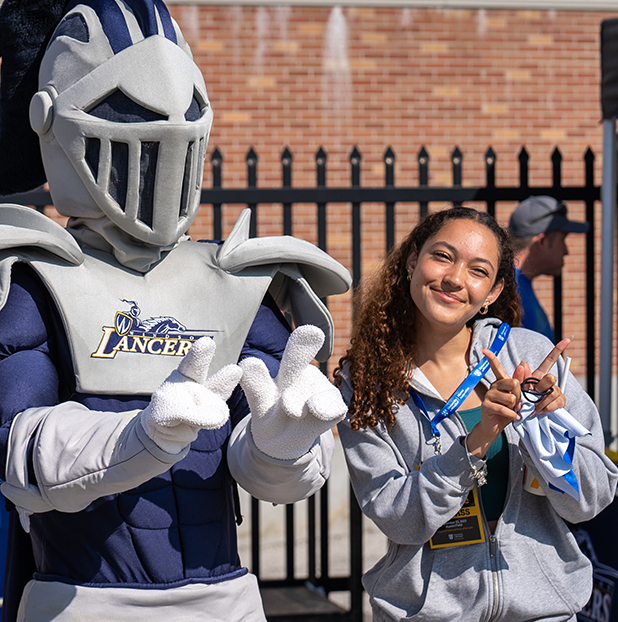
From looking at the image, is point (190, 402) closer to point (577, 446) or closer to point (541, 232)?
point (577, 446)

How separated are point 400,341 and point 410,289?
14 centimetres

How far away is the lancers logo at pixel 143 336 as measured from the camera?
70.1 inches

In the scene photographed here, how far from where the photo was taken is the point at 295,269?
199 cm

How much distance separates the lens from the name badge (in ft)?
6.30

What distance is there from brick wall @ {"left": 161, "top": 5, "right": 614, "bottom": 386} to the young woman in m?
3.79

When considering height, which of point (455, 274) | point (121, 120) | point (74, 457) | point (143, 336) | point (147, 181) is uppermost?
point (121, 120)

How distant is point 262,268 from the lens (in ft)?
6.40

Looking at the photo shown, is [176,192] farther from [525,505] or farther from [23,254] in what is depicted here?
[525,505]

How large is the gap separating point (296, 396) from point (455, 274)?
70 cm

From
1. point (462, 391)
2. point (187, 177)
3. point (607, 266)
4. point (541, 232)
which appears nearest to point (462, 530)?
point (462, 391)

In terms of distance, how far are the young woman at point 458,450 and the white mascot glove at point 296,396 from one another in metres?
0.45

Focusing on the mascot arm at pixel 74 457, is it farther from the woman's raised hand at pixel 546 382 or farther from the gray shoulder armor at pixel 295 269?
the woman's raised hand at pixel 546 382

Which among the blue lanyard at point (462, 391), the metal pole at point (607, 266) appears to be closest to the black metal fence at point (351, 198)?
the metal pole at point (607, 266)

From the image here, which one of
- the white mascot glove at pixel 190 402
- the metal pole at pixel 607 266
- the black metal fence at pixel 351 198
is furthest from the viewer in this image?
the black metal fence at pixel 351 198
